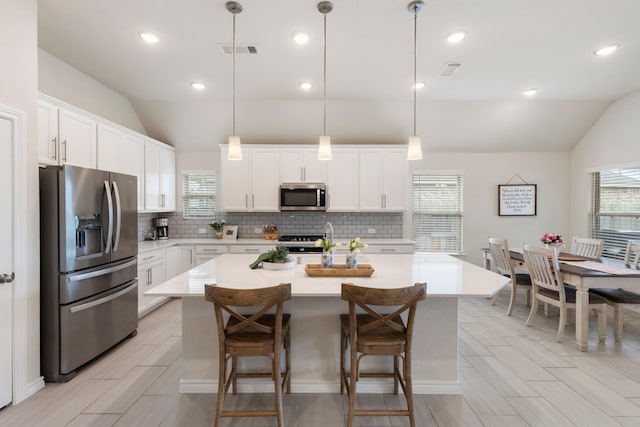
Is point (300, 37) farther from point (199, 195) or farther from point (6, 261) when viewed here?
point (199, 195)

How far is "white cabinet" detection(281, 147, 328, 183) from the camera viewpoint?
17.5 feet

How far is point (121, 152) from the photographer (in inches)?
163

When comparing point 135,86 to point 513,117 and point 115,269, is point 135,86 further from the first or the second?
point 513,117

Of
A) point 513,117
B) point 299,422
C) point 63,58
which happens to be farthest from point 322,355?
point 513,117

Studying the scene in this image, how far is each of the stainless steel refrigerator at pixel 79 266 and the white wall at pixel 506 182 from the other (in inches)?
173

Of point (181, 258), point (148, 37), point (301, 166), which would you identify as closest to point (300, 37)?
point (148, 37)

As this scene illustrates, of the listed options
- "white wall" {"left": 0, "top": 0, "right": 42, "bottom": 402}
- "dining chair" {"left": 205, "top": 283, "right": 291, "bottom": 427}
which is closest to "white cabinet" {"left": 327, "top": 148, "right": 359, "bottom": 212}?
"dining chair" {"left": 205, "top": 283, "right": 291, "bottom": 427}

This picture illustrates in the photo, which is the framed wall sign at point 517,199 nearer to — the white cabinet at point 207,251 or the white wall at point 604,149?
the white wall at point 604,149

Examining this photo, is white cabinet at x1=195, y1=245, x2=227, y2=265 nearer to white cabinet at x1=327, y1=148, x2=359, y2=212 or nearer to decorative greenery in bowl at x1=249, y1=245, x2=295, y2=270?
white cabinet at x1=327, y1=148, x2=359, y2=212

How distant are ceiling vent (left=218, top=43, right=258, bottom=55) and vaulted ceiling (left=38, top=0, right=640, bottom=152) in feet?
0.15

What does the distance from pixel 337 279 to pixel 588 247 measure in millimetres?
4142

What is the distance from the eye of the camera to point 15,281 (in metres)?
2.36

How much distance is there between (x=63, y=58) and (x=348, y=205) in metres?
3.99

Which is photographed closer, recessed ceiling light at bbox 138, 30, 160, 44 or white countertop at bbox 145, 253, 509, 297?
white countertop at bbox 145, 253, 509, 297
